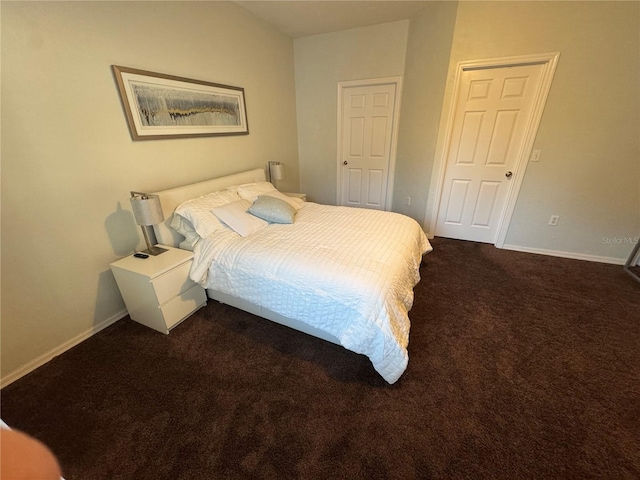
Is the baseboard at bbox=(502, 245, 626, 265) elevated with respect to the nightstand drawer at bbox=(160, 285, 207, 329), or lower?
lower

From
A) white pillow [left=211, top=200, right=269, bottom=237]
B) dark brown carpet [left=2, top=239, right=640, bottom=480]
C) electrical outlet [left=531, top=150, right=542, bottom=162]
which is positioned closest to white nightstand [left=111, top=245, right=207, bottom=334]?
dark brown carpet [left=2, top=239, right=640, bottom=480]

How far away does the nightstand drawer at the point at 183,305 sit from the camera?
1889 mm

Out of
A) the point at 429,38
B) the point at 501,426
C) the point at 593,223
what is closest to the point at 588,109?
the point at 593,223

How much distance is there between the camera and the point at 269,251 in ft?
5.96

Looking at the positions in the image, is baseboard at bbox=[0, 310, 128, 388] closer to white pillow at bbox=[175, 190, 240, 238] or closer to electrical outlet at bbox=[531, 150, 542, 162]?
white pillow at bbox=[175, 190, 240, 238]

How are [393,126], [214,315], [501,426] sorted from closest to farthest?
[501,426] < [214,315] < [393,126]

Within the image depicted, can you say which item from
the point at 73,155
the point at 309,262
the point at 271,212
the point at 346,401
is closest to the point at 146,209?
the point at 73,155

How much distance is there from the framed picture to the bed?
50 centimetres

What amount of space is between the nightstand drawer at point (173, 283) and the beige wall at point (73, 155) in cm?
53

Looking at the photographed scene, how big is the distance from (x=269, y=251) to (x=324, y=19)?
9.64 feet

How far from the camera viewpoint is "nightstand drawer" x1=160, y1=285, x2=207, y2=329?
189 centimetres

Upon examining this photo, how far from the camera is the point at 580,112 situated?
2559mm

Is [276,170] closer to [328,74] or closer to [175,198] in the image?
[175,198]

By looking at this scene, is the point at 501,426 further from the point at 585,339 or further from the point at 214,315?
the point at 214,315
